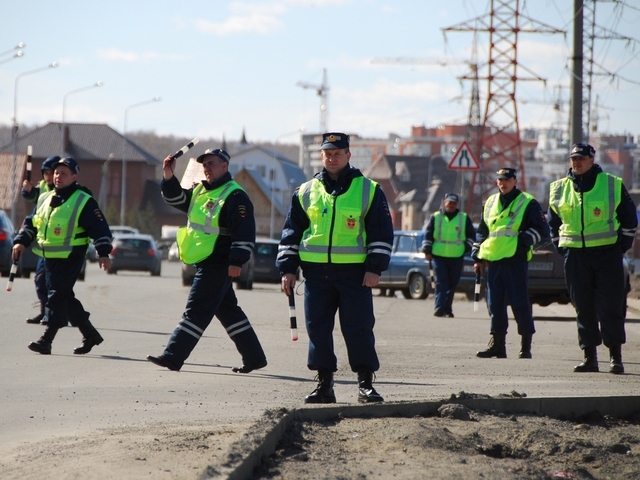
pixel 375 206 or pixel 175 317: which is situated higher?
pixel 375 206

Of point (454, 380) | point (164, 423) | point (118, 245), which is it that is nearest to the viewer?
point (164, 423)

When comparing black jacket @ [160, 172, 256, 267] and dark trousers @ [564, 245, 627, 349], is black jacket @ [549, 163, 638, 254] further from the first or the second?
black jacket @ [160, 172, 256, 267]

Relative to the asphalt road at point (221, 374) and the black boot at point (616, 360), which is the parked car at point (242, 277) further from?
the black boot at point (616, 360)

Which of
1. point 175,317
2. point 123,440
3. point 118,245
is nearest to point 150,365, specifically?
point 123,440

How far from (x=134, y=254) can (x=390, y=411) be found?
32.6 metres

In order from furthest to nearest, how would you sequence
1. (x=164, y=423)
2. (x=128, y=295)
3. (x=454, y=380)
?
(x=128, y=295), (x=454, y=380), (x=164, y=423)

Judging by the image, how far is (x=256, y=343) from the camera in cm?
980

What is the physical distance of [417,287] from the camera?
25594 mm

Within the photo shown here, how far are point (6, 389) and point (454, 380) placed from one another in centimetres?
375

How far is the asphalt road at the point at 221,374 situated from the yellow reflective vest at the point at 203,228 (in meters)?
1.07

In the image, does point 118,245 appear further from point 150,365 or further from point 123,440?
point 123,440

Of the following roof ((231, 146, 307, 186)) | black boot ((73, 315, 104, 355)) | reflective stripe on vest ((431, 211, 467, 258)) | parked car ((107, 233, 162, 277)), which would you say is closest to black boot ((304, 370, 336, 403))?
black boot ((73, 315, 104, 355))

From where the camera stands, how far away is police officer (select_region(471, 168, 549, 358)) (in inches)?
467

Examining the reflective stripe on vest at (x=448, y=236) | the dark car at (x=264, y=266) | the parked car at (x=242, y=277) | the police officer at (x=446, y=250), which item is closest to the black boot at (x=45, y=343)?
the police officer at (x=446, y=250)
